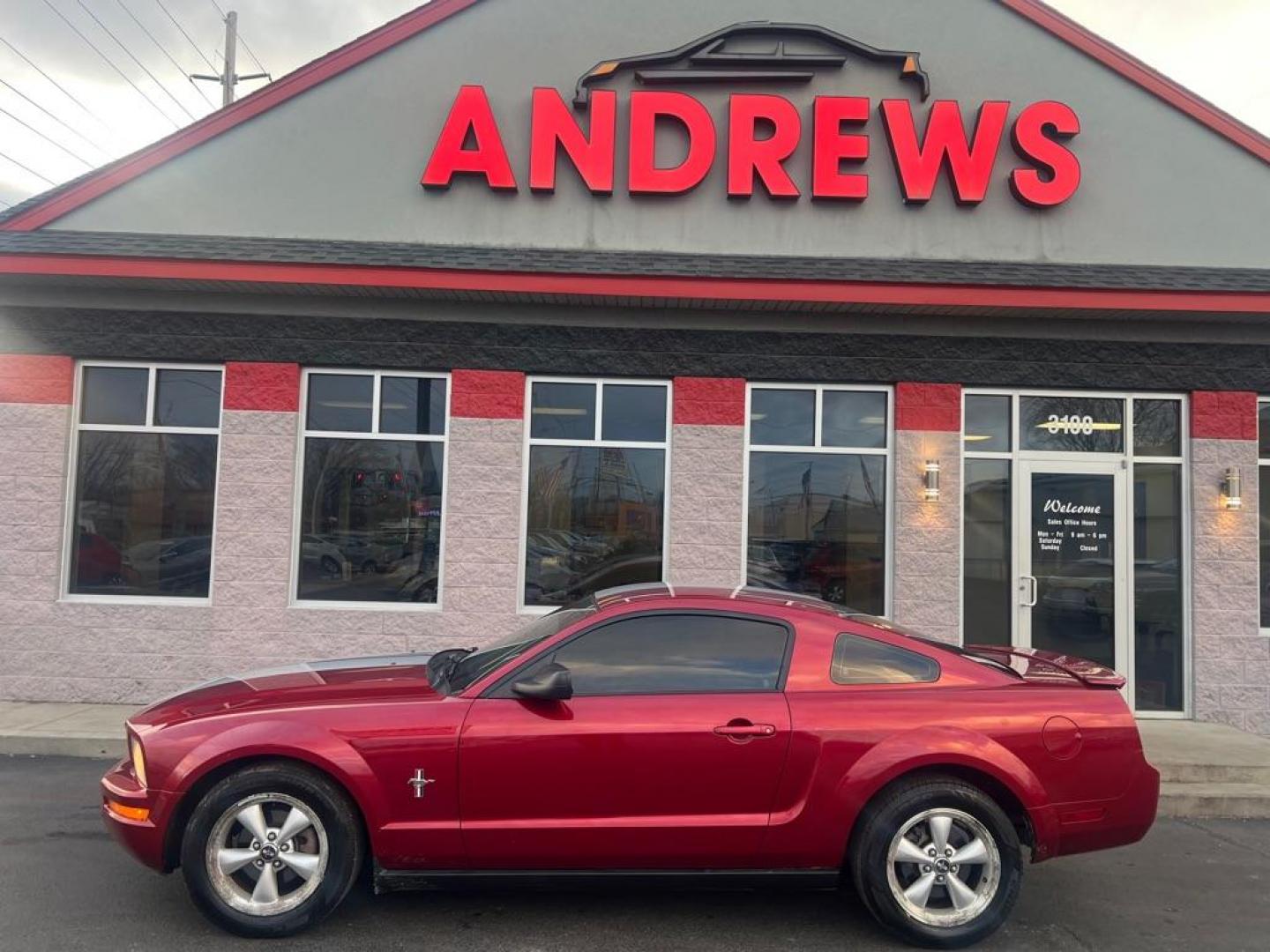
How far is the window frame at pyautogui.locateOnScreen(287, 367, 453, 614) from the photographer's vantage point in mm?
8523

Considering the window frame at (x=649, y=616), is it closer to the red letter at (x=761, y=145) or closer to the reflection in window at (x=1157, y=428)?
the red letter at (x=761, y=145)

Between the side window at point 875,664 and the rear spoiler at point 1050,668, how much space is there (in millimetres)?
523

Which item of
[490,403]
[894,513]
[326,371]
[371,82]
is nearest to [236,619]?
[326,371]

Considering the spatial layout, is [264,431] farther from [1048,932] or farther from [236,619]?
[1048,932]

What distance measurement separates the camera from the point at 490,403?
8.59 meters

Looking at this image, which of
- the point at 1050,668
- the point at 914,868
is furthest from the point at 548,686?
the point at 1050,668

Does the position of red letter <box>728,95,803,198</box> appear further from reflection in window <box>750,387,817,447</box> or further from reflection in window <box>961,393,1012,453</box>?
reflection in window <box>961,393,1012,453</box>

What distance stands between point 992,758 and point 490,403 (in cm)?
570

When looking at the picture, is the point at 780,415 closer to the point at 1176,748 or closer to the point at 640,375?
the point at 640,375

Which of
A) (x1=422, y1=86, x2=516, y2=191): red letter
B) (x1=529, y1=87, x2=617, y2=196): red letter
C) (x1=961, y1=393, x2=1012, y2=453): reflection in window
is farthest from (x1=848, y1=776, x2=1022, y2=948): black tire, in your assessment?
(x1=422, y1=86, x2=516, y2=191): red letter

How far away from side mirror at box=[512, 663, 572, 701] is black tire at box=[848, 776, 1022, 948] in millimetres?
1444

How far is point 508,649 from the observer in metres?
4.59

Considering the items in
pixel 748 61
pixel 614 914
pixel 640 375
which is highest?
pixel 748 61

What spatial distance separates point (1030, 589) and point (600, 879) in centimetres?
586
